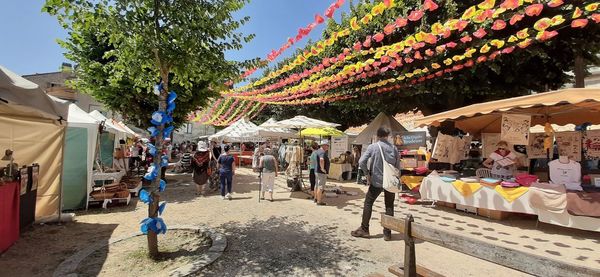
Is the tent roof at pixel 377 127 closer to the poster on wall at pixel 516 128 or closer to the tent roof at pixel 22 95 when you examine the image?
the poster on wall at pixel 516 128

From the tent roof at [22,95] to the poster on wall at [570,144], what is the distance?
10.4 meters

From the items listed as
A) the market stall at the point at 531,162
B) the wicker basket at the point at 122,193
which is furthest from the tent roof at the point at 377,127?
the wicker basket at the point at 122,193

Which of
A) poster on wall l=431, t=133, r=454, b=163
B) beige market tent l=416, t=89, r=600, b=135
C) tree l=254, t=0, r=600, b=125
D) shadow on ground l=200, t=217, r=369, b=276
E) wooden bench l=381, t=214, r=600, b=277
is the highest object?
tree l=254, t=0, r=600, b=125

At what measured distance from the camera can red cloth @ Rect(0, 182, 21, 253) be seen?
4765 mm

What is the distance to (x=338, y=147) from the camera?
13.8 meters

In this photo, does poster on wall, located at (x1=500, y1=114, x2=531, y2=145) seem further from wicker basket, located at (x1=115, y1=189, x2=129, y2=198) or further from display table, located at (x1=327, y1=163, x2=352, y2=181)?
wicker basket, located at (x1=115, y1=189, x2=129, y2=198)

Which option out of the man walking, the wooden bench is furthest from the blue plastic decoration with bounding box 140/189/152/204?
the man walking

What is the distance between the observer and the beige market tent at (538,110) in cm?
625

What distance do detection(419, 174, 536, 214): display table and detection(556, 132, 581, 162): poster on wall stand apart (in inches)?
90.5

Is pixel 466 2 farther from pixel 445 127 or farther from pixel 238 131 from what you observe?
pixel 238 131

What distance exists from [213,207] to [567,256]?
719cm

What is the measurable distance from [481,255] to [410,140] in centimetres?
808

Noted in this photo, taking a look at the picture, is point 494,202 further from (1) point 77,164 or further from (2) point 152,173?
(1) point 77,164

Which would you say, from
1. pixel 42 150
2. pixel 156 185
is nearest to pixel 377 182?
pixel 156 185
